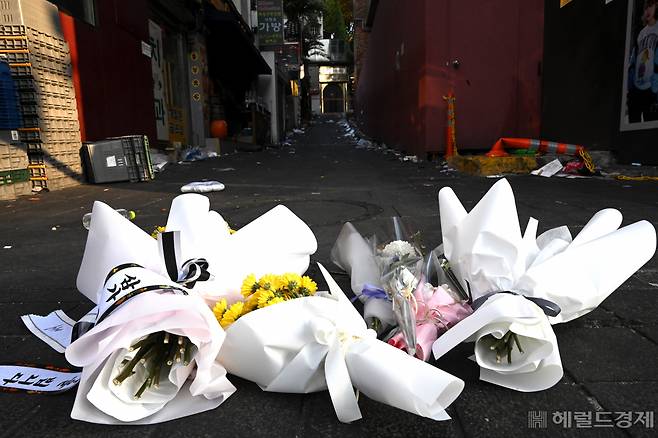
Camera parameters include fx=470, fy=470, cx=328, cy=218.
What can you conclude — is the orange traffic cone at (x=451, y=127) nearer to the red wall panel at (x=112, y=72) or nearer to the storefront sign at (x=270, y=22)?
the red wall panel at (x=112, y=72)

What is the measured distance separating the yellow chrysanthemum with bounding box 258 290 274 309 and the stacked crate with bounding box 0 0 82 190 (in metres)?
5.73

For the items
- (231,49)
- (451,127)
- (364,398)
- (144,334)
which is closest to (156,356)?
(144,334)

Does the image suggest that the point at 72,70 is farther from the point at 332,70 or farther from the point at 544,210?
the point at 332,70

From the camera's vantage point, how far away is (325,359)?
126 cm

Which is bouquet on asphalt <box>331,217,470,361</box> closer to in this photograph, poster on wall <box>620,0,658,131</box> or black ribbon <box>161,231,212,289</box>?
black ribbon <box>161,231,212,289</box>

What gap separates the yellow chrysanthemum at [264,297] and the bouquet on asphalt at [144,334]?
152mm

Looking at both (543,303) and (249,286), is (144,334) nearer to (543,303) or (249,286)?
(249,286)

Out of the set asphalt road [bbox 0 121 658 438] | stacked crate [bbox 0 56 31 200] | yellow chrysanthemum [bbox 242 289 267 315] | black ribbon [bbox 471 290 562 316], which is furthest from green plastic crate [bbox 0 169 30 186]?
black ribbon [bbox 471 290 562 316]

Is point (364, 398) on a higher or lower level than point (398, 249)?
lower

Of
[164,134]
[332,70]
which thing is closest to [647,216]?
[164,134]

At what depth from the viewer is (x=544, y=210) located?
4.09m

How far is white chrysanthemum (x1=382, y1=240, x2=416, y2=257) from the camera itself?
1.88m

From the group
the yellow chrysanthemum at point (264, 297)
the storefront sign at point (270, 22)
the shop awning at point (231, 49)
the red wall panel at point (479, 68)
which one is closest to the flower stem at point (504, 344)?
the yellow chrysanthemum at point (264, 297)

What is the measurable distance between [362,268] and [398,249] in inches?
7.7
